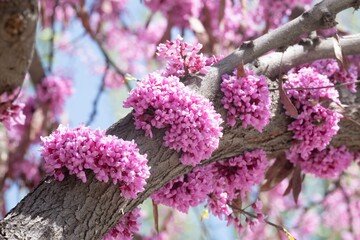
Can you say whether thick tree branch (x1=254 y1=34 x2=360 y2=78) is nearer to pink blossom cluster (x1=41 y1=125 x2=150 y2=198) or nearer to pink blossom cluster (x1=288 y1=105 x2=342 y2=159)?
pink blossom cluster (x1=288 y1=105 x2=342 y2=159)

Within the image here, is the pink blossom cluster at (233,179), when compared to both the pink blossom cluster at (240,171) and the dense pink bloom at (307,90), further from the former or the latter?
the dense pink bloom at (307,90)

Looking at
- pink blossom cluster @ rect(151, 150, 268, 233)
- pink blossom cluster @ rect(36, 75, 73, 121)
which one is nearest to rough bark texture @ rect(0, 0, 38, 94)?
pink blossom cluster @ rect(151, 150, 268, 233)

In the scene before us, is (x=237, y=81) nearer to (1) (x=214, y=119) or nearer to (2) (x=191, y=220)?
(1) (x=214, y=119)

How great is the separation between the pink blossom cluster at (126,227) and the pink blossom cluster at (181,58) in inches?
21.8

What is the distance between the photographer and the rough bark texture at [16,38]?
1.62 meters

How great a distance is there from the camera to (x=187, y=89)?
2.40m

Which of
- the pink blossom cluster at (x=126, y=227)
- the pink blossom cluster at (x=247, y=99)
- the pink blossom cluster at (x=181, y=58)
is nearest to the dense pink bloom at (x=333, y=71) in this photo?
the pink blossom cluster at (x=247, y=99)

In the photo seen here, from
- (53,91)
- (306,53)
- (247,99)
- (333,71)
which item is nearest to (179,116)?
(247,99)

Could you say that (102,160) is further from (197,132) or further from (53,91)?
(53,91)

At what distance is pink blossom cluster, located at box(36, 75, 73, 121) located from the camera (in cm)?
434

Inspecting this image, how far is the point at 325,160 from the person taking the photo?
2982 millimetres

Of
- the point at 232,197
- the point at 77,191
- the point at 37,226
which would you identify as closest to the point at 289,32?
the point at 232,197

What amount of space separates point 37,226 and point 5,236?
0.10 metres

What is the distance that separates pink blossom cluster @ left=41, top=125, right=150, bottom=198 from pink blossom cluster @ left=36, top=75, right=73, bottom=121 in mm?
2156
